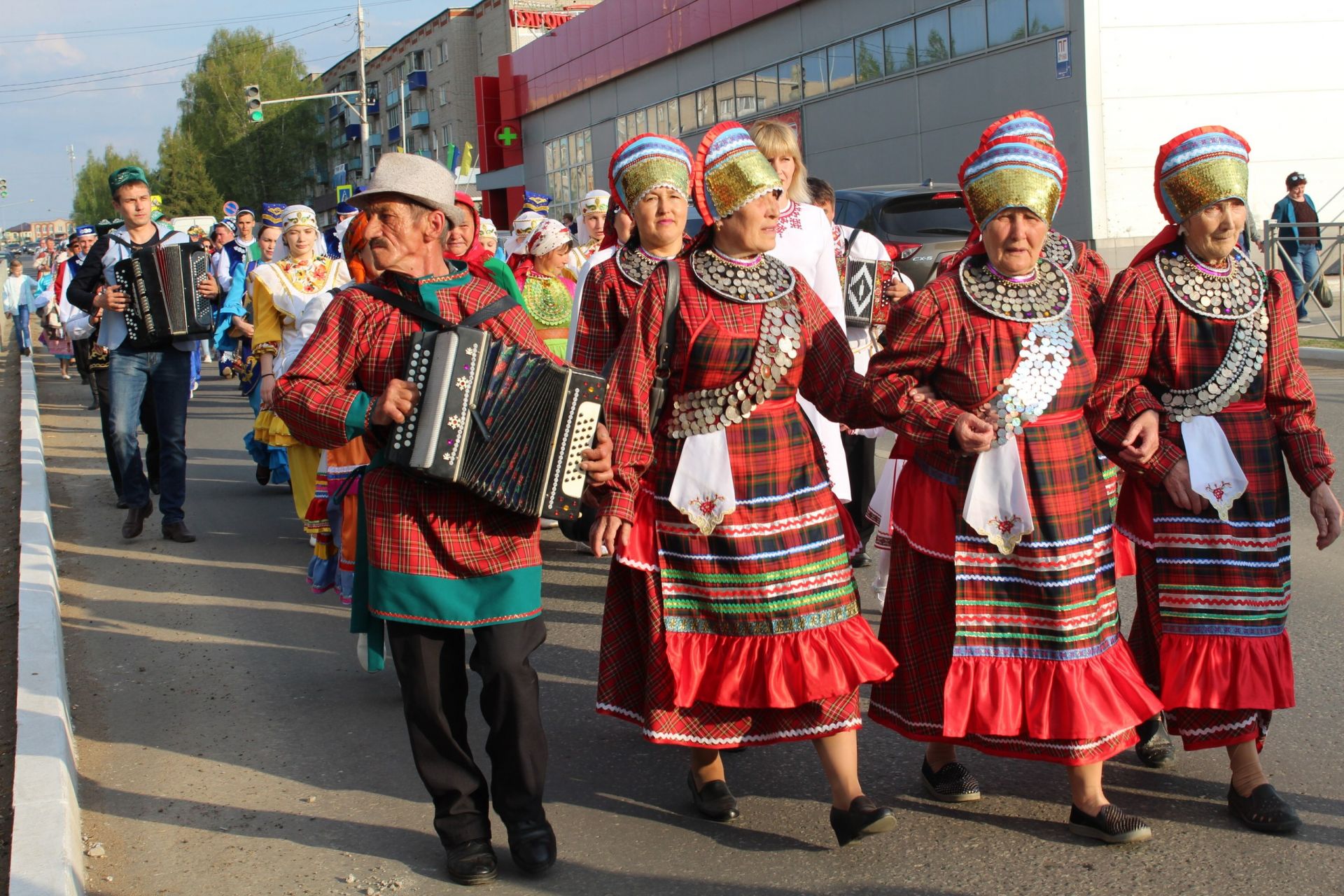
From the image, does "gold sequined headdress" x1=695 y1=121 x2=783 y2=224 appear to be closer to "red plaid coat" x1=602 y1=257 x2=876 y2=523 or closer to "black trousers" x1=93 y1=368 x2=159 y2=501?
"red plaid coat" x1=602 y1=257 x2=876 y2=523

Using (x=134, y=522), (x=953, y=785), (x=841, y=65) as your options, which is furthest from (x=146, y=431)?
(x=841, y=65)

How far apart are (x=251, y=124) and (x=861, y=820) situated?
9195 centimetres

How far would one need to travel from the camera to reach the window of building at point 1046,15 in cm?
2142

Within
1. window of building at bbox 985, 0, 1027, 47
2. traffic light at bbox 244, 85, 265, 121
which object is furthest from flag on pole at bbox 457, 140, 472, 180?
traffic light at bbox 244, 85, 265, 121

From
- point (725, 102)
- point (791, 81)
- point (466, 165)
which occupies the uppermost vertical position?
point (725, 102)

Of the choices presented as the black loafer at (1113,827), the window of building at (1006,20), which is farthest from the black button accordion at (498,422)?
the window of building at (1006,20)

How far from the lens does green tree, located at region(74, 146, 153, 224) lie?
136 m

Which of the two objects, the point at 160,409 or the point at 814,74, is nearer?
the point at 160,409

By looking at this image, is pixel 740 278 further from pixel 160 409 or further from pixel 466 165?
pixel 466 165

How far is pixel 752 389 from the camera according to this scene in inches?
155

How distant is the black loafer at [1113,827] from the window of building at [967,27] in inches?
848

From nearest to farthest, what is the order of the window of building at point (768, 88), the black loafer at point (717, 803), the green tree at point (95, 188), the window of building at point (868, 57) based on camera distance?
the black loafer at point (717, 803) → the window of building at point (868, 57) → the window of building at point (768, 88) → the green tree at point (95, 188)

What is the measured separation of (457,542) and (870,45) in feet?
82.9

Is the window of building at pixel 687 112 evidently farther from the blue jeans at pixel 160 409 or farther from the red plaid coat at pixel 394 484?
the red plaid coat at pixel 394 484
